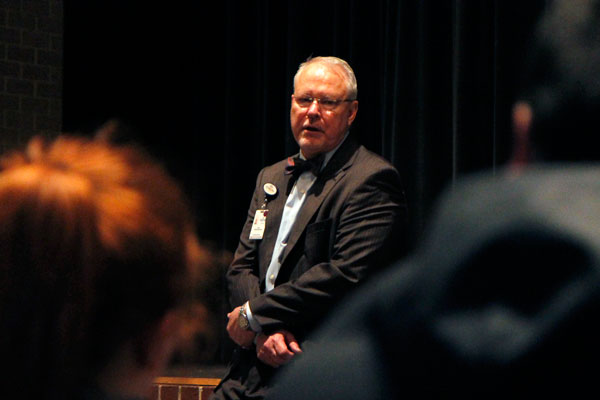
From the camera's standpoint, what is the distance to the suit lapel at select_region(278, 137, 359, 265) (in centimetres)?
227

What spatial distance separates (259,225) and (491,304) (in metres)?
2.07

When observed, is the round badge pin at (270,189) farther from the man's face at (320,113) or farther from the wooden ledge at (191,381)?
the wooden ledge at (191,381)

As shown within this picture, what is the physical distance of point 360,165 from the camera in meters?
2.30

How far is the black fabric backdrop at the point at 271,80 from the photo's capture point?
3598 mm

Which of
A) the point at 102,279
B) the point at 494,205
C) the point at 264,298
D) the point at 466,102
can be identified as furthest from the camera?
the point at 466,102

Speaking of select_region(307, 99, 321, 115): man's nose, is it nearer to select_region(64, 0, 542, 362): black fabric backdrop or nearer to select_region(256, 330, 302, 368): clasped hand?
select_region(256, 330, 302, 368): clasped hand

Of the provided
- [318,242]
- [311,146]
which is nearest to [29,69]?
[311,146]

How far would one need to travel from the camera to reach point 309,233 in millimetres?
2248

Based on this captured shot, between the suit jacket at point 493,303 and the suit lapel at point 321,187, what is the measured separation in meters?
1.87

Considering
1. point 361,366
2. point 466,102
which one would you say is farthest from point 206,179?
point 361,366

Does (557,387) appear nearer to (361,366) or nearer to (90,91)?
(361,366)

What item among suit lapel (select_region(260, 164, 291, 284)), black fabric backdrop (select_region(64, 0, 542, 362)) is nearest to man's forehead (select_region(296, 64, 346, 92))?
suit lapel (select_region(260, 164, 291, 284))

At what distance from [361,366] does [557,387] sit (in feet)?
0.31

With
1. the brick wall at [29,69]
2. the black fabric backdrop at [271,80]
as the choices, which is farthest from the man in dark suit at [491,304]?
the brick wall at [29,69]
